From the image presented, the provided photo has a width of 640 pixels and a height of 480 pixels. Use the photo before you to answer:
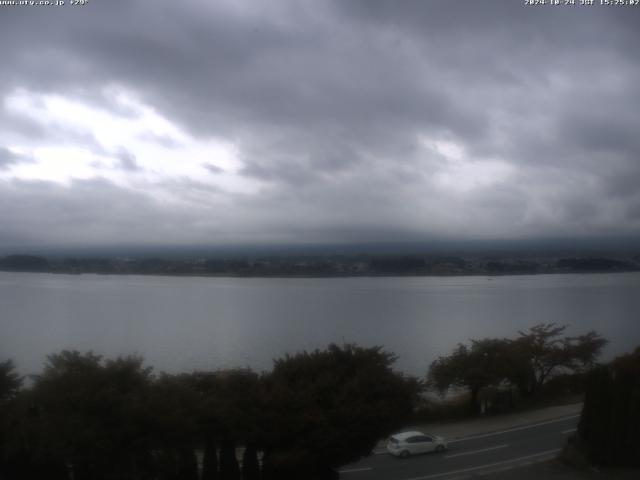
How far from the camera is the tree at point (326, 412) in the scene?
11.7m

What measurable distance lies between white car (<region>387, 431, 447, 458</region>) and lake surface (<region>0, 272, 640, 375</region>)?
12.6 meters

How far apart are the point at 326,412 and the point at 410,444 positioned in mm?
4837

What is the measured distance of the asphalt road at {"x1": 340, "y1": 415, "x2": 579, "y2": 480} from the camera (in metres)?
14.2

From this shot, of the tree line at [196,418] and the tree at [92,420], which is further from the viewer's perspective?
the tree line at [196,418]

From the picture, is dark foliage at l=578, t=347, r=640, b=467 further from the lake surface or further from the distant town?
the distant town

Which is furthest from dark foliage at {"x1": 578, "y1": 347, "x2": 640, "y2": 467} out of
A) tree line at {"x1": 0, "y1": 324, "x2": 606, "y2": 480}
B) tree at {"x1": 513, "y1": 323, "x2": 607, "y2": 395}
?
tree at {"x1": 513, "y1": 323, "x2": 607, "y2": 395}

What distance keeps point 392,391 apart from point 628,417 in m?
5.54

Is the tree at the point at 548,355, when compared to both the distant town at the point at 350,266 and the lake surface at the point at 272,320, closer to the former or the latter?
the lake surface at the point at 272,320

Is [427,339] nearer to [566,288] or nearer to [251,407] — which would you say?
[251,407]

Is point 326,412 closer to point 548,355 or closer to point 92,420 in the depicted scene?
point 92,420

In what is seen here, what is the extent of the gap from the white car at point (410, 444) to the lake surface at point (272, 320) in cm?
1258

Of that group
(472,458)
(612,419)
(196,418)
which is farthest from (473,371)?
(196,418)

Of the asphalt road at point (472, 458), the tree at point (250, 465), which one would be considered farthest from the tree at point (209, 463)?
the asphalt road at point (472, 458)

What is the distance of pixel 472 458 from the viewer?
15.5 metres
